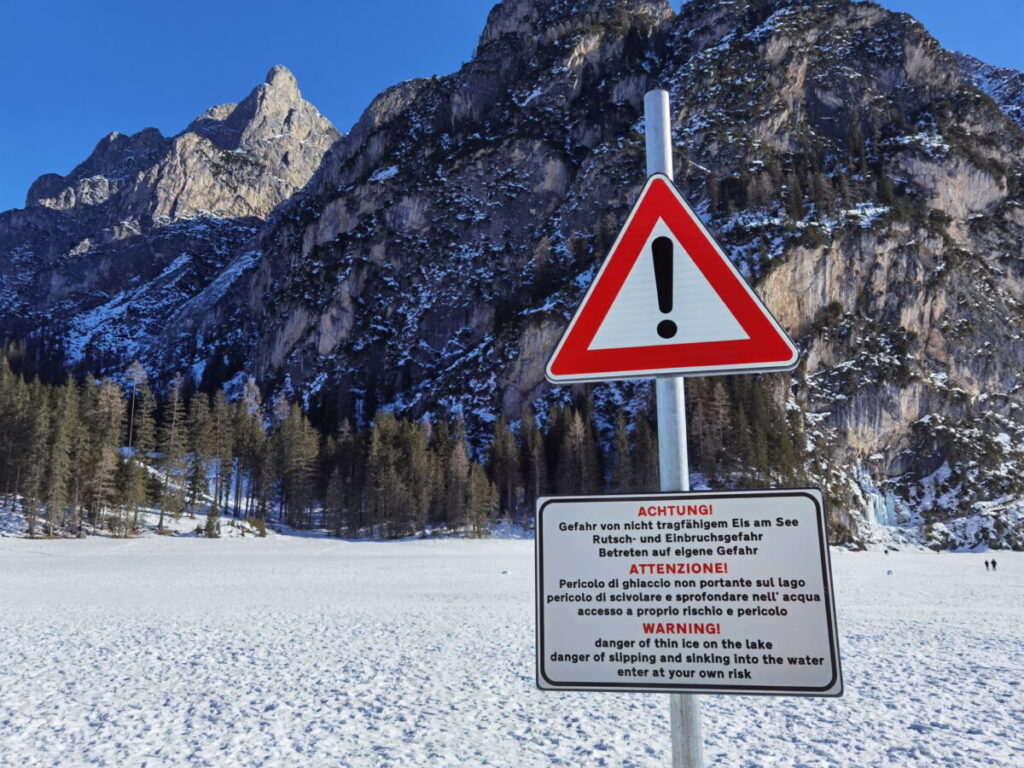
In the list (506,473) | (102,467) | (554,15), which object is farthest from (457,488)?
(554,15)

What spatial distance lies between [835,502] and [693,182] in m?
65.7

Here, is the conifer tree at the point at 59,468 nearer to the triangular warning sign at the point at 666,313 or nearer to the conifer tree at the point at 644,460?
the conifer tree at the point at 644,460

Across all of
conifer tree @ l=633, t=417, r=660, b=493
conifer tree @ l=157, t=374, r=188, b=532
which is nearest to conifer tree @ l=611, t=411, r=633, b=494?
conifer tree @ l=633, t=417, r=660, b=493

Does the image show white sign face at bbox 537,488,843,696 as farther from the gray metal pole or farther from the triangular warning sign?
the triangular warning sign

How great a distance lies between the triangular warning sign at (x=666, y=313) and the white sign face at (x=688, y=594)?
20.3 inches

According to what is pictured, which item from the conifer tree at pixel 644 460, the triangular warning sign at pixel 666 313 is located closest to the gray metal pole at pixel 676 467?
the triangular warning sign at pixel 666 313

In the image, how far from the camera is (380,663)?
10977mm

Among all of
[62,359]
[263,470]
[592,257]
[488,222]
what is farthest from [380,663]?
[62,359]

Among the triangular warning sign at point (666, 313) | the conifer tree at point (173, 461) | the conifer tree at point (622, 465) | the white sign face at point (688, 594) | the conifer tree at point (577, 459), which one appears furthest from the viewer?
the conifer tree at point (577, 459)

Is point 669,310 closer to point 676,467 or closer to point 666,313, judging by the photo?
point 666,313

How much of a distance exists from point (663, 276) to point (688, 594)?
117 centimetres

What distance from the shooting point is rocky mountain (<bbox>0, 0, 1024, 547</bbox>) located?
7938 cm

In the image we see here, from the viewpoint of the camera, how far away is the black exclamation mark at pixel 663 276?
7.55 feet

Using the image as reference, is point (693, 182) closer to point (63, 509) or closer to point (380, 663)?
point (63, 509)
